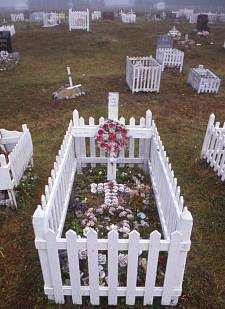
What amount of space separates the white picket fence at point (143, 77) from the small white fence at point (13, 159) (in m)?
6.62

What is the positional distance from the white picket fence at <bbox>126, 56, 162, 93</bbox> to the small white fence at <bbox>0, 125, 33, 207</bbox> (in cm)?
662

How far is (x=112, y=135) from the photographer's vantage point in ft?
19.3

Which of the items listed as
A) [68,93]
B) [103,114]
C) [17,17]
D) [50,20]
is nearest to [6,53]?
[68,93]

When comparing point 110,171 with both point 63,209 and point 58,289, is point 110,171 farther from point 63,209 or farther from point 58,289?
point 58,289

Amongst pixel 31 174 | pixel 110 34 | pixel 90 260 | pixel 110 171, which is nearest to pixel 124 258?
pixel 90 260

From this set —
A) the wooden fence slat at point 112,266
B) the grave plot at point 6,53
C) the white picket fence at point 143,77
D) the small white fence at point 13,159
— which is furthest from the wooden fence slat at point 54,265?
the grave plot at point 6,53

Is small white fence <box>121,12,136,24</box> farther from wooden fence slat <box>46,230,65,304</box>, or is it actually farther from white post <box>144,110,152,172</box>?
wooden fence slat <box>46,230,65,304</box>

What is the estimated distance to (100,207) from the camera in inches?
222

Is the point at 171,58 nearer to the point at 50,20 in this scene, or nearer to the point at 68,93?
the point at 68,93

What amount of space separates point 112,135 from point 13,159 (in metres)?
2.02

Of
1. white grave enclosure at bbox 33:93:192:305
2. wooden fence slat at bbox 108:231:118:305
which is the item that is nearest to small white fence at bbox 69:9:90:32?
white grave enclosure at bbox 33:93:192:305

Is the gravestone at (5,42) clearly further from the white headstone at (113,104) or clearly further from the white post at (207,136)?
the white post at (207,136)

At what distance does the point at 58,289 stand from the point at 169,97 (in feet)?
30.8

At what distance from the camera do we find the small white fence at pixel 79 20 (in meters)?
26.7
